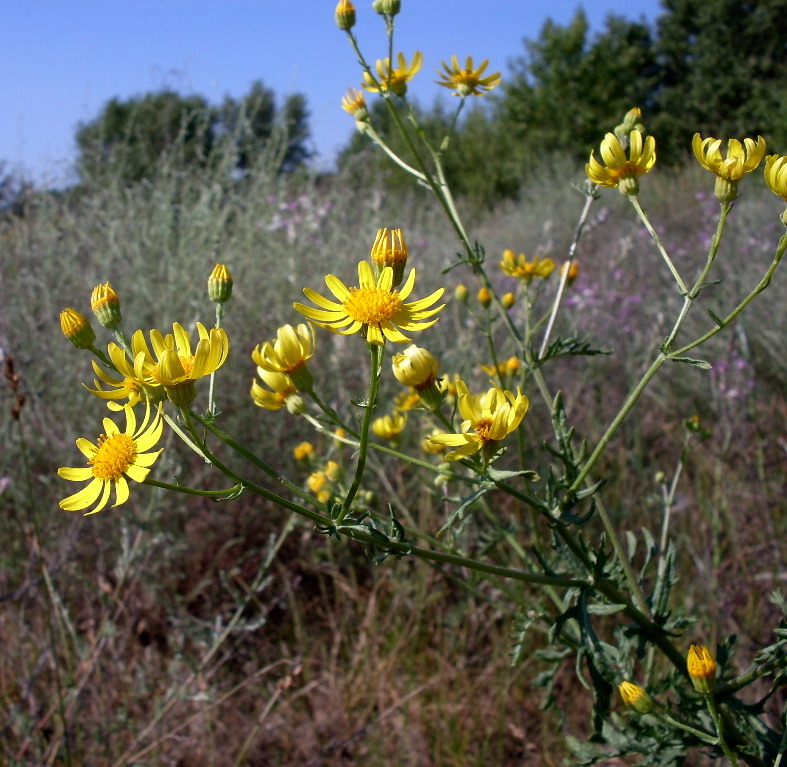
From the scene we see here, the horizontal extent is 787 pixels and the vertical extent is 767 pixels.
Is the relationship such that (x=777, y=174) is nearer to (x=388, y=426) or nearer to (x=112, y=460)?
(x=388, y=426)

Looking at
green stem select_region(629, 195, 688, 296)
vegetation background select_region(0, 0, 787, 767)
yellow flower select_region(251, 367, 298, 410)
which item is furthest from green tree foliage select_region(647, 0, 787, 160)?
yellow flower select_region(251, 367, 298, 410)

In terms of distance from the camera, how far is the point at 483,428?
1083 mm

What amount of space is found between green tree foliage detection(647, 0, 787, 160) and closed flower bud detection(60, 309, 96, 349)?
1957 centimetres

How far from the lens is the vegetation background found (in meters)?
2.24

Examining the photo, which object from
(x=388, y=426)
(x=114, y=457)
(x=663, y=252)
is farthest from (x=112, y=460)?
(x=663, y=252)

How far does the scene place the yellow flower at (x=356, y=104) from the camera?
6.17ft

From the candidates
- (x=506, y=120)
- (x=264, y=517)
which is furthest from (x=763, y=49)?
(x=264, y=517)

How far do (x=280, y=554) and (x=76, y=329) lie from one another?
2180mm

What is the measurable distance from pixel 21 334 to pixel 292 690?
2108 mm

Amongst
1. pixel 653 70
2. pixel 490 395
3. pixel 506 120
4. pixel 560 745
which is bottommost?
pixel 560 745

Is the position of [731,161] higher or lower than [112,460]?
higher

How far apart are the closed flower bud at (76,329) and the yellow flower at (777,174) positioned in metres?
1.12

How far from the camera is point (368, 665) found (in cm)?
246

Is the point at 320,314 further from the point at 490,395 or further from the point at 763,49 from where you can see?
the point at 763,49
